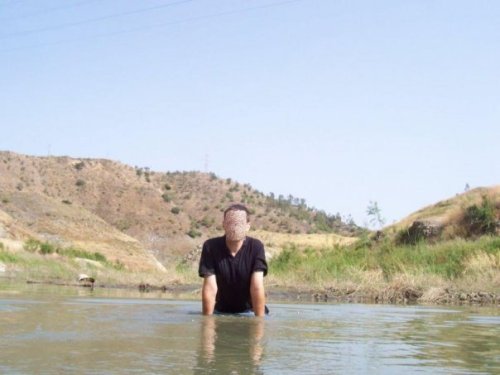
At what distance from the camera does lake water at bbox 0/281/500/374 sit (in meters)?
5.13

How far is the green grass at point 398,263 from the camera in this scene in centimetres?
2320

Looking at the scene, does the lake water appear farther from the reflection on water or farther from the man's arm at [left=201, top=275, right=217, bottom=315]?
the man's arm at [left=201, top=275, right=217, bottom=315]

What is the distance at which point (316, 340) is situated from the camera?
7148 millimetres

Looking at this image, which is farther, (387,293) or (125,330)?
(387,293)

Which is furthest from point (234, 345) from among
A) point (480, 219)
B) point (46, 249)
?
point (46, 249)

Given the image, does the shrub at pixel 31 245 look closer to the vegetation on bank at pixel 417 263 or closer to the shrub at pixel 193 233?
the vegetation on bank at pixel 417 263

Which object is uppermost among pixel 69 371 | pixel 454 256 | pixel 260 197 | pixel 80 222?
pixel 260 197

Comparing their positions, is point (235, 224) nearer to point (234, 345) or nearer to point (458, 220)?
point (234, 345)

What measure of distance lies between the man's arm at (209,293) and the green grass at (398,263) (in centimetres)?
1324

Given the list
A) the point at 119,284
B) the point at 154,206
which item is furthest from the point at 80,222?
the point at 119,284

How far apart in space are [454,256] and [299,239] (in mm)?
52018

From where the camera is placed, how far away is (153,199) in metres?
106

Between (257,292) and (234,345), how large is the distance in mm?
2705

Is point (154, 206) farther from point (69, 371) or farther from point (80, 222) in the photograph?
point (69, 371)
